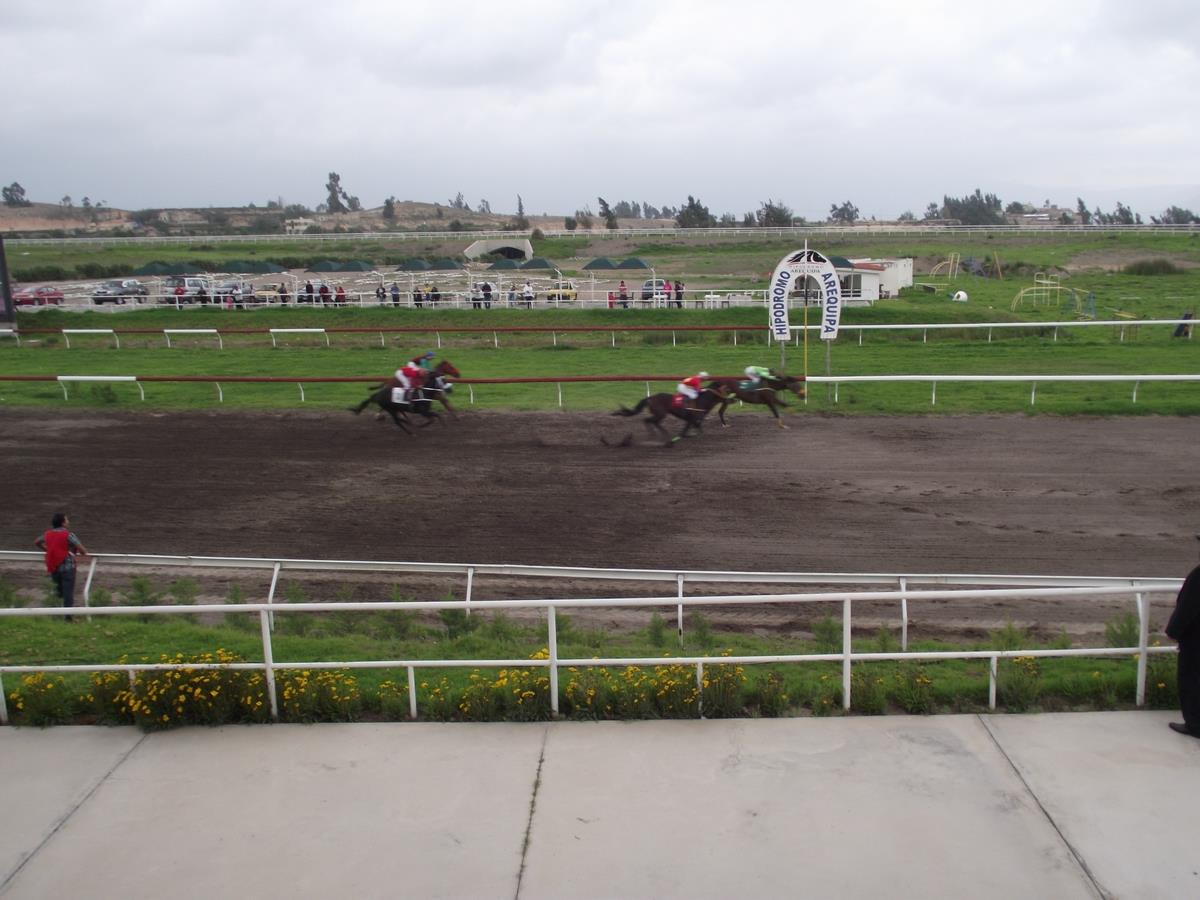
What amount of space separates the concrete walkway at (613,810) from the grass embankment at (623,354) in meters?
12.4

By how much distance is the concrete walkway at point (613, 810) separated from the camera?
388cm

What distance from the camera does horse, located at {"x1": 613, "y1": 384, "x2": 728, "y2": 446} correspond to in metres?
15.3

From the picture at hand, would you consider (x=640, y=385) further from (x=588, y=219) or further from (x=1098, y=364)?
(x=588, y=219)

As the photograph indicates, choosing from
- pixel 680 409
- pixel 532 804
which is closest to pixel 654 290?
pixel 680 409

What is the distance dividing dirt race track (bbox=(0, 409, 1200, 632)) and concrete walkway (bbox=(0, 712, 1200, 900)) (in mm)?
4133

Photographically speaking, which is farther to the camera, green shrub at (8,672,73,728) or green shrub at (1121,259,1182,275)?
green shrub at (1121,259,1182,275)

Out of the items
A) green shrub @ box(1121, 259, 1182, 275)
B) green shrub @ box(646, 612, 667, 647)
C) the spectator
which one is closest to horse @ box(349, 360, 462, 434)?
green shrub @ box(646, 612, 667, 647)

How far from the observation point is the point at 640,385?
19734mm

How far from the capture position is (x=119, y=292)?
35.6 meters

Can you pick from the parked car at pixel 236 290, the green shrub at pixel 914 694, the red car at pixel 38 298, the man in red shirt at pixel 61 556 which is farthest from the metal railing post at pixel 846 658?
the red car at pixel 38 298

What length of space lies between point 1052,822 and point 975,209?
121490 millimetres

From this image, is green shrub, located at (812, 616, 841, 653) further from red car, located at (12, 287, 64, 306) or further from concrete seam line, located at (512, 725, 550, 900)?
red car, located at (12, 287, 64, 306)

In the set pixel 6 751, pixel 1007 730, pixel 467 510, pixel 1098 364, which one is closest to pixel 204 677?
pixel 6 751

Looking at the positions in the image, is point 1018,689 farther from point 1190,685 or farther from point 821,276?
point 821,276
